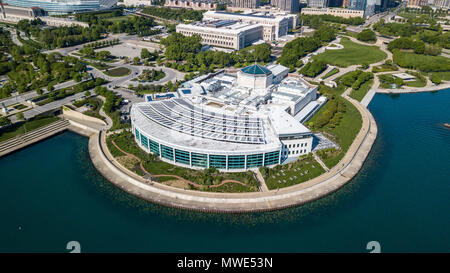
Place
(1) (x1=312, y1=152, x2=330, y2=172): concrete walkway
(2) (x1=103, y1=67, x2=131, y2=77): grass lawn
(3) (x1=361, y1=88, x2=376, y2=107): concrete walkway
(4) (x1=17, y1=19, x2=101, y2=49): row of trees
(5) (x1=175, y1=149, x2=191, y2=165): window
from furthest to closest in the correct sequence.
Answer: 1. (4) (x1=17, y1=19, x2=101, y2=49): row of trees
2. (2) (x1=103, y1=67, x2=131, y2=77): grass lawn
3. (3) (x1=361, y1=88, x2=376, y2=107): concrete walkway
4. (1) (x1=312, y1=152, x2=330, y2=172): concrete walkway
5. (5) (x1=175, y1=149, x2=191, y2=165): window

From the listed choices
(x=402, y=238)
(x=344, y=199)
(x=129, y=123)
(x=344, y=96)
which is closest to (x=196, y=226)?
(x=344, y=199)

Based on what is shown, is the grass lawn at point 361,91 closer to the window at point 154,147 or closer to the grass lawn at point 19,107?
the window at point 154,147

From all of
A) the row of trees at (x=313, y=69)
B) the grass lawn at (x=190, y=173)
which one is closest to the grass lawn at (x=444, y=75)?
the row of trees at (x=313, y=69)

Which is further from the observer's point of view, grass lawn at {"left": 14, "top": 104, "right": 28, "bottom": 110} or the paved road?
the paved road

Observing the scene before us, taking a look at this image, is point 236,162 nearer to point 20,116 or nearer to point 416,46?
point 20,116

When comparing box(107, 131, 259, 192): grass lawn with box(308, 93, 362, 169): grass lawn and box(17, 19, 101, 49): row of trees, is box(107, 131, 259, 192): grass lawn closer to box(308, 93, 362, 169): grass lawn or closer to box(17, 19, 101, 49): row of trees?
box(308, 93, 362, 169): grass lawn

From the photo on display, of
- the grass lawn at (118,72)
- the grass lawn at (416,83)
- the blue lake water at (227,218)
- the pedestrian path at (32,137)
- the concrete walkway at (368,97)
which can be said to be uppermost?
the grass lawn at (118,72)

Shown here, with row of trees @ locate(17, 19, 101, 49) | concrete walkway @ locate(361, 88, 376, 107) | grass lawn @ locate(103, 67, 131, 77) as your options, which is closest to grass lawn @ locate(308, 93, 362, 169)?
concrete walkway @ locate(361, 88, 376, 107)

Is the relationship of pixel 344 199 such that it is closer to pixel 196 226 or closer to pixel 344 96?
pixel 196 226
